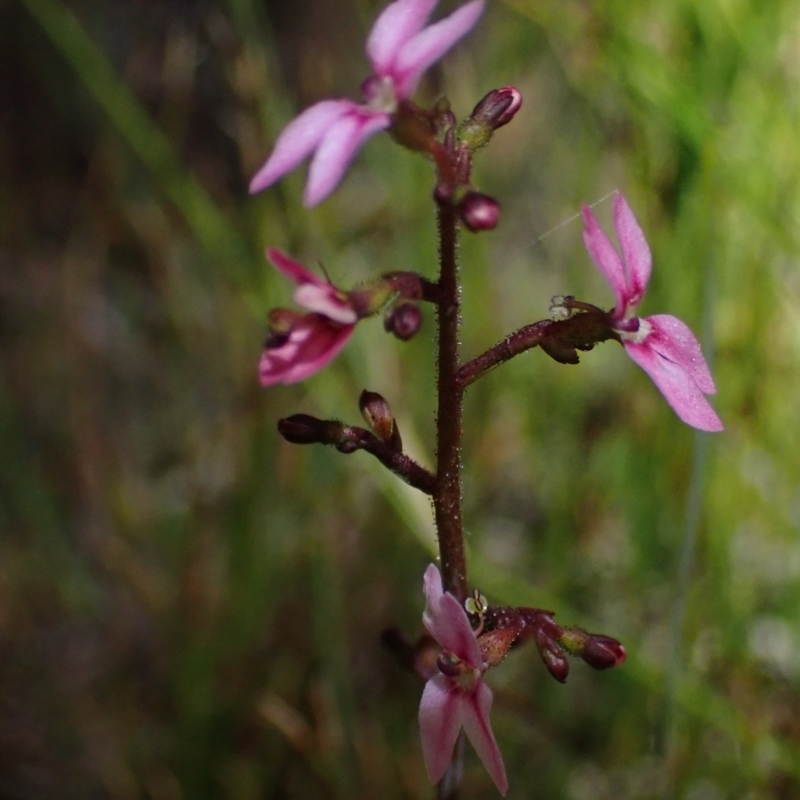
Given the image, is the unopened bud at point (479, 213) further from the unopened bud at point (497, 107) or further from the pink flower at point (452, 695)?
the pink flower at point (452, 695)

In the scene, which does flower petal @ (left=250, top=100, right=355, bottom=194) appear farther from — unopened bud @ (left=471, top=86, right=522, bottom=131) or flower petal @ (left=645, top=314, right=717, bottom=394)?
flower petal @ (left=645, top=314, right=717, bottom=394)

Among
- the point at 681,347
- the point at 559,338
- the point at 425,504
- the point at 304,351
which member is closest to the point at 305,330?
the point at 304,351

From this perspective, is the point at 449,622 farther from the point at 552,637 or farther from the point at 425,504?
the point at 425,504

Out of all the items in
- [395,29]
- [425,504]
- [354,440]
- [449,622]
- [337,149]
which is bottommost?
[425,504]

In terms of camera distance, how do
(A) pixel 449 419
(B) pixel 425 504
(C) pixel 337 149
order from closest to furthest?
(C) pixel 337 149 < (A) pixel 449 419 < (B) pixel 425 504

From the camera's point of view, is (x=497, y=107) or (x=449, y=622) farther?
(x=497, y=107)

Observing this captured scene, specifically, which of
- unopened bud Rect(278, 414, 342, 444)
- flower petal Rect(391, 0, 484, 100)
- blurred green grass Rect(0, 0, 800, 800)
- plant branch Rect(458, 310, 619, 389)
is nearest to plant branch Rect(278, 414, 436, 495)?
unopened bud Rect(278, 414, 342, 444)
